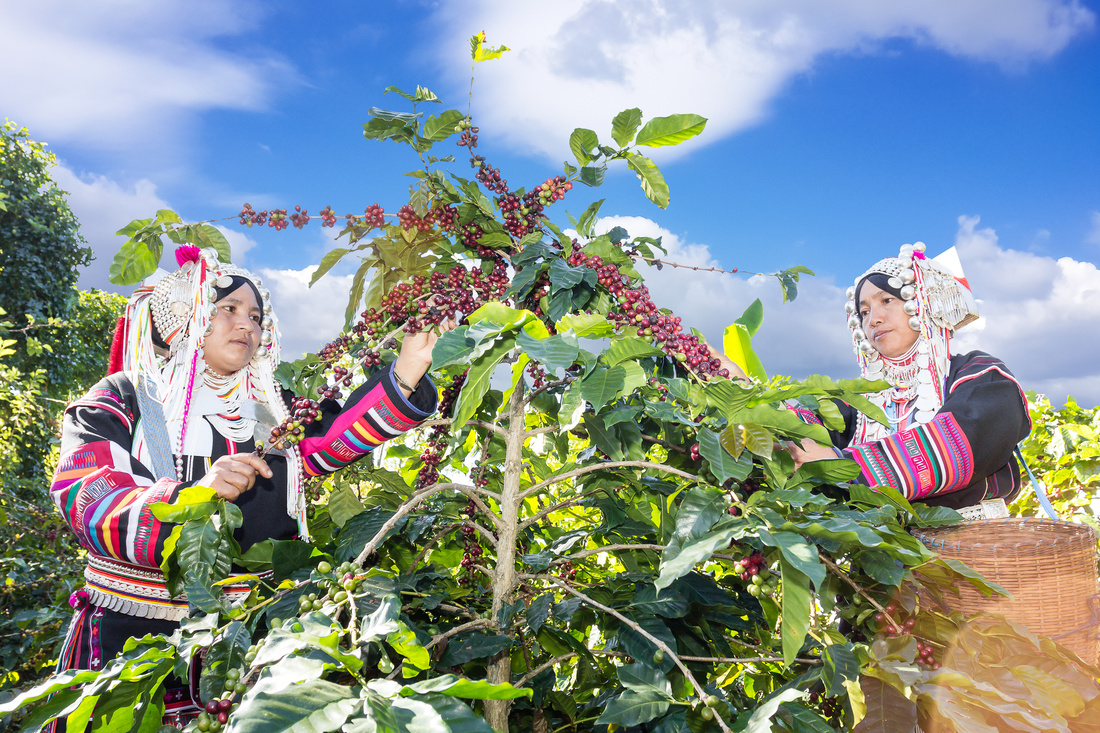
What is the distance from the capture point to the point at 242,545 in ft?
5.54

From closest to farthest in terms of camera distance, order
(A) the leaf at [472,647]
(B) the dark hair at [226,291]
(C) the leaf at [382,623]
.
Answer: (C) the leaf at [382,623] < (A) the leaf at [472,647] < (B) the dark hair at [226,291]

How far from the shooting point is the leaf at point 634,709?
1.01 meters

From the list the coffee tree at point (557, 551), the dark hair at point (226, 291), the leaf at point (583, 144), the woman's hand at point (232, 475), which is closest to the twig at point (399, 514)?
the coffee tree at point (557, 551)

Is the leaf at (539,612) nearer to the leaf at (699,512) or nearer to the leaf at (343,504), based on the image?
the leaf at (699,512)

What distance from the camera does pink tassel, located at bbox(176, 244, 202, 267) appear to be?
5.86 ft

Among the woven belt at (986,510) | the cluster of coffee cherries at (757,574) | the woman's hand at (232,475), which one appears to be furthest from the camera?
the woven belt at (986,510)

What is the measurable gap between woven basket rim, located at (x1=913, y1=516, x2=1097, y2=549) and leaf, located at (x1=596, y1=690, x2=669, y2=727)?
2.76 feet

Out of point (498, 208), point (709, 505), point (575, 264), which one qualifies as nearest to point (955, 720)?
point (709, 505)

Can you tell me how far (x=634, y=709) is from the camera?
1.03 meters

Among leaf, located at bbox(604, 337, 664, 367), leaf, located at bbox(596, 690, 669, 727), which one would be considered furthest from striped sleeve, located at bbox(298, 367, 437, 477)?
leaf, located at bbox(596, 690, 669, 727)

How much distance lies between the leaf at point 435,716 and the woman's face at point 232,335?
1307 mm

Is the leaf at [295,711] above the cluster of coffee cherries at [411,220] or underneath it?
underneath

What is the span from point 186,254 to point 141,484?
60cm

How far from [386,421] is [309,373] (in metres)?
0.24
